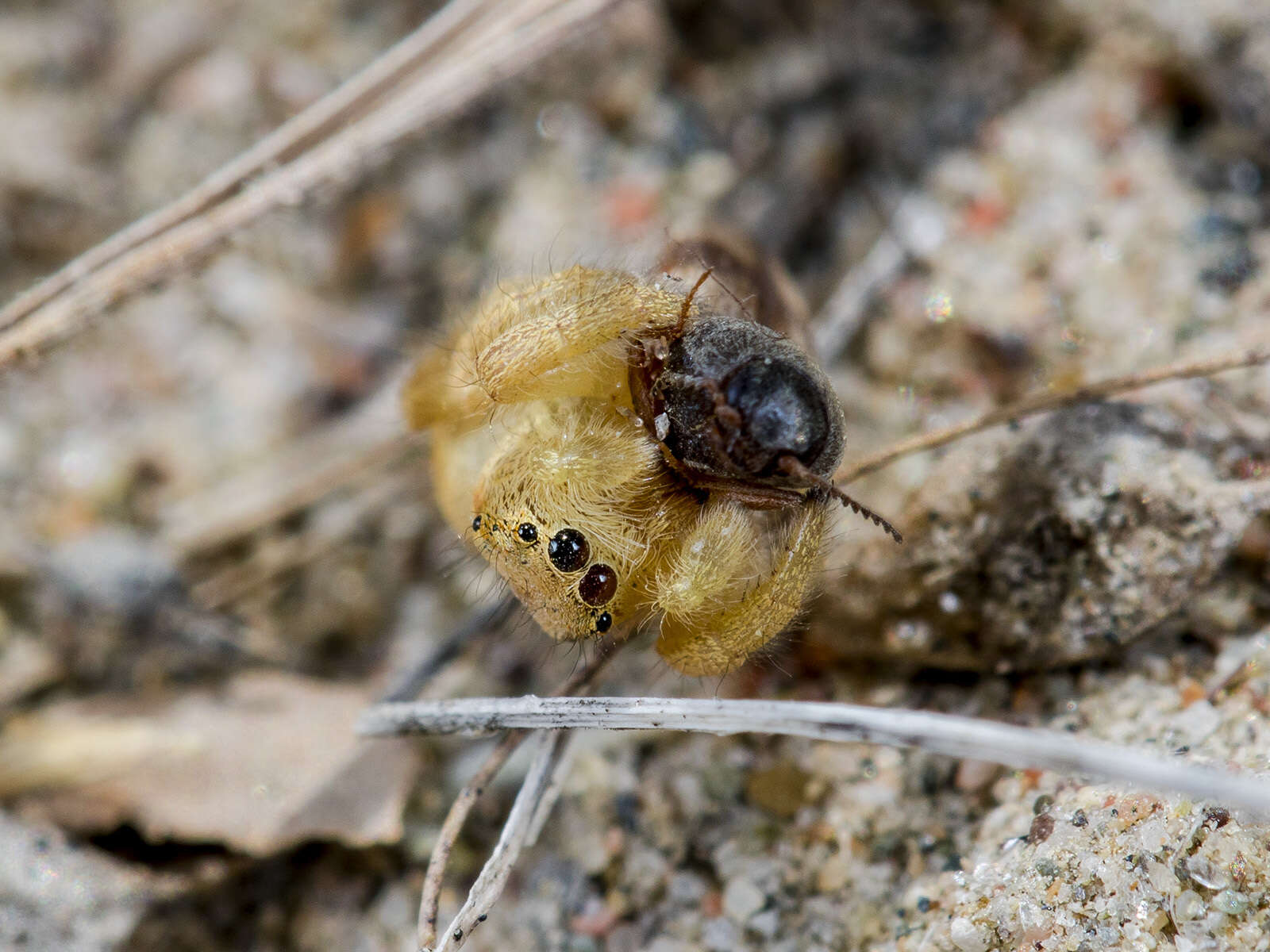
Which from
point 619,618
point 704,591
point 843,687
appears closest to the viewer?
point 704,591

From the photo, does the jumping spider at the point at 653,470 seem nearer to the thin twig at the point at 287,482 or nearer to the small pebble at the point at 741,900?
the small pebble at the point at 741,900

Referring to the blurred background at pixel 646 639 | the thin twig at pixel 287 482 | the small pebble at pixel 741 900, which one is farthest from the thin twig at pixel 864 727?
the thin twig at pixel 287 482

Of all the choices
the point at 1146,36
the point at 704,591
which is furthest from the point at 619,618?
the point at 1146,36

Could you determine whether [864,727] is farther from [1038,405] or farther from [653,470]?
[1038,405]

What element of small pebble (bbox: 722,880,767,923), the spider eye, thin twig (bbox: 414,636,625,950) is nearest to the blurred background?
small pebble (bbox: 722,880,767,923)

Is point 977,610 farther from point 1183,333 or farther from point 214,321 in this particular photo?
point 214,321

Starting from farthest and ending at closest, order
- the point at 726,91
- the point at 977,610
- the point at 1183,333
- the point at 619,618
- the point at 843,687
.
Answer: the point at 726,91, the point at 1183,333, the point at 843,687, the point at 977,610, the point at 619,618

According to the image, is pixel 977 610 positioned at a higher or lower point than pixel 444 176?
lower
